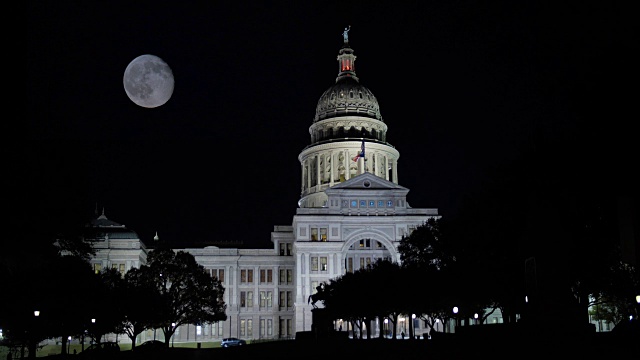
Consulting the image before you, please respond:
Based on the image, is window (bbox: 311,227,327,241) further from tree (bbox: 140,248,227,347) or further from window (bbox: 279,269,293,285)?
tree (bbox: 140,248,227,347)

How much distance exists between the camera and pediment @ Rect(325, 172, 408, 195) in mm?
132125

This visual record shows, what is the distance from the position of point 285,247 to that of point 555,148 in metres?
108

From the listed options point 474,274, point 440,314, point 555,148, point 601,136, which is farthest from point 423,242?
point 601,136

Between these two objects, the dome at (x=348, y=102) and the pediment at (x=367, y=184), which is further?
the dome at (x=348, y=102)

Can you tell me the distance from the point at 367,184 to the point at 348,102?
103 ft

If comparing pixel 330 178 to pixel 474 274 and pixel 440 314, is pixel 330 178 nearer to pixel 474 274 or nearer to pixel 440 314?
pixel 440 314

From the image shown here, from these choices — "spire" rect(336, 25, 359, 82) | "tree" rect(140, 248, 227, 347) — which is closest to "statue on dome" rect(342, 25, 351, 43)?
"spire" rect(336, 25, 359, 82)

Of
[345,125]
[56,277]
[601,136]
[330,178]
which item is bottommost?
[56,277]

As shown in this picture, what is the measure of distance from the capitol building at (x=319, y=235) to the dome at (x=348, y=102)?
0.19 metres

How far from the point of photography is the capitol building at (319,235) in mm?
129625

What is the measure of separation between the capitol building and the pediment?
0.16m

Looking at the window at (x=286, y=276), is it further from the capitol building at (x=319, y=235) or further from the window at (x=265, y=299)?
the window at (x=265, y=299)

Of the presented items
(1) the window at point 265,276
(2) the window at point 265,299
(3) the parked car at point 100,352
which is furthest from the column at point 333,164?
(3) the parked car at point 100,352

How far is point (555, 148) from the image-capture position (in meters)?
38.3
